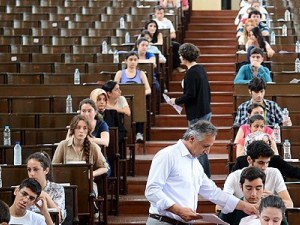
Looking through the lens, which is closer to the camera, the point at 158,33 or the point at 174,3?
the point at 158,33

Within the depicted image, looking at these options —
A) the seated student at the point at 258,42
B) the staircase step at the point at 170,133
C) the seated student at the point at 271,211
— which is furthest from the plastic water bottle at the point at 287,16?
the seated student at the point at 271,211

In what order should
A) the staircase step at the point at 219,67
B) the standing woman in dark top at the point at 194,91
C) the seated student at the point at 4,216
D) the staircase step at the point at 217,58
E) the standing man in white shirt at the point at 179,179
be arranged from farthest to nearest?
the staircase step at the point at 217,58 → the staircase step at the point at 219,67 → the standing woman in dark top at the point at 194,91 → the standing man in white shirt at the point at 179,179 → the seated student at the point at 4,216

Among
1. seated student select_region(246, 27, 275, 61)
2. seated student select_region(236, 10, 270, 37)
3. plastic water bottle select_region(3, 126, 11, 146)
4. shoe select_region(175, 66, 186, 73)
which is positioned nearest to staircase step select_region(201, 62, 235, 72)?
shoe select_region(175, 66, 186, 73)

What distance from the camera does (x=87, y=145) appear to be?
8.59 m

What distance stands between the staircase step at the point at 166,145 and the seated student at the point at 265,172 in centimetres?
380

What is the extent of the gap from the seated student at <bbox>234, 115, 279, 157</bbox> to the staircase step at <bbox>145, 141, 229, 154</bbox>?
2288 millimetres

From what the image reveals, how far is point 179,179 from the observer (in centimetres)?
625

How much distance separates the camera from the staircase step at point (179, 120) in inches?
475

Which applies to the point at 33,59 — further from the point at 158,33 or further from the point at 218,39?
the point at 218,39

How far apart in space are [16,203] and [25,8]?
1027cm

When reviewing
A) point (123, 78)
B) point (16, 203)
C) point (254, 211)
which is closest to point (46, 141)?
point (123, 78)

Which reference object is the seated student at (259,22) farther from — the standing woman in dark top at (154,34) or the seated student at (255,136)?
the seated student at (255,136)

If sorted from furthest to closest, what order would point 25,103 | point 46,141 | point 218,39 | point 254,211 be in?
point 218,39 → point 25,103 → point 46,141 → point 254,211

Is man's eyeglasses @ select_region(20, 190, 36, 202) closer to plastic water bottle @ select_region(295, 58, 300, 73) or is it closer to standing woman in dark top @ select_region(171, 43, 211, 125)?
standing woman in dark top @ select_region(171, 43, 211, 125)
